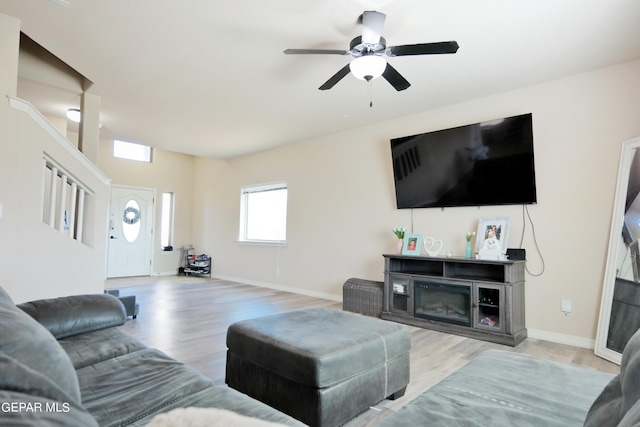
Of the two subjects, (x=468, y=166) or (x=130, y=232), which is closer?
(x=468, y=166)

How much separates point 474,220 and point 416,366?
2.01 meters

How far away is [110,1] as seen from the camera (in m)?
2.51

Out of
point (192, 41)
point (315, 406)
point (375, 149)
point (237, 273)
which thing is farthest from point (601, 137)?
point (237, 273)

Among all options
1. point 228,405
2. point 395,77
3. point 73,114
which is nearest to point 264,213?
point 73,114

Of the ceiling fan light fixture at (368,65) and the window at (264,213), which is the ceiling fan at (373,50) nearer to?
the ceiling fan light fixture at (368,65)

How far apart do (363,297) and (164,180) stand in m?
5.97

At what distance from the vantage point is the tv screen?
141 inches

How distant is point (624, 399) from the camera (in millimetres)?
735

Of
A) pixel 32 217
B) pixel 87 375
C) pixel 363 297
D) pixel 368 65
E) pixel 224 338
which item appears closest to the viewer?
pixel 87 375

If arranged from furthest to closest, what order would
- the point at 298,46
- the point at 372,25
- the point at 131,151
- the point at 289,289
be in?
the point at 131,151 < the point at 289,289 < the point at 298,46 < the point at 372,25

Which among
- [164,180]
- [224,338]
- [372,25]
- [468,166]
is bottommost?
[224,338]

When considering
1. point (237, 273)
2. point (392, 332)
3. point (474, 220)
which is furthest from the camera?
point (237, 273)

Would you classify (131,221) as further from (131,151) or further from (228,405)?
(228,405)

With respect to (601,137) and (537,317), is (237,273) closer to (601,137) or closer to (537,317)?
(537,317)
